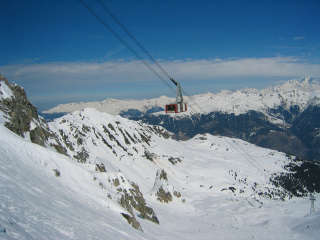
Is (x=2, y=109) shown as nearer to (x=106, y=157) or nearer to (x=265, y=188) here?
(x=106, y=157)

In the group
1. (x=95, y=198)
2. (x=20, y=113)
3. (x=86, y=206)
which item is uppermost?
(x=20, y=113)

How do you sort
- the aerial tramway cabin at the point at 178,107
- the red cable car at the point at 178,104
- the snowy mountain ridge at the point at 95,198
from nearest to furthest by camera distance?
the snowy mountain ridge at the point at 95,198
the red cable car at the point at 178,104
the aerial tramway cabin at the point at 178,107

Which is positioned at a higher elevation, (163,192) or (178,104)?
(178,104)

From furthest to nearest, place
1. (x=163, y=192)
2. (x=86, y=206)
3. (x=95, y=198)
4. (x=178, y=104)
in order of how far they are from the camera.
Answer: (x=163, y=192) < (x=178, y=104) < (x=95, y=198) < (x=86, y=206)

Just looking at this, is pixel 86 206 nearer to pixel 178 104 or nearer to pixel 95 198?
pixel 95 198

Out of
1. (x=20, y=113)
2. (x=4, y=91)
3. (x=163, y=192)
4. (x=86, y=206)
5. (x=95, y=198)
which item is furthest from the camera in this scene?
(x=163, y=192)

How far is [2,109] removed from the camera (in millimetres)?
33719

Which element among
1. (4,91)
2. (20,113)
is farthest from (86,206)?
(4,91)

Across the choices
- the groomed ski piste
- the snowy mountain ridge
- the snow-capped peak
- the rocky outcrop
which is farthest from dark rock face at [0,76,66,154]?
the rocky outcrop

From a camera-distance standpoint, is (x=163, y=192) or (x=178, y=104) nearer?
(x=178, y=104)

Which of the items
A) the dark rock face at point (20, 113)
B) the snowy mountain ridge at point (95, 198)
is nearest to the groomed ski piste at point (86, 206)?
Answer: the snowy mountain ridge at point (95, 198)

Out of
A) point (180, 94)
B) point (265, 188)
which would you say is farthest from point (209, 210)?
point (265, 188)

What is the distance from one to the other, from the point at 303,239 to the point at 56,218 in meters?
40.2

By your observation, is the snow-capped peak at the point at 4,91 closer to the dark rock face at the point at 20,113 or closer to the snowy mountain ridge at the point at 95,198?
the dark rock face at the point at 20,113
